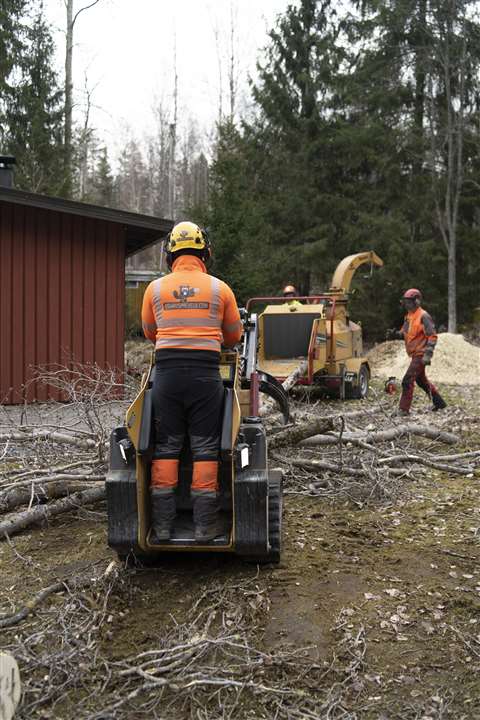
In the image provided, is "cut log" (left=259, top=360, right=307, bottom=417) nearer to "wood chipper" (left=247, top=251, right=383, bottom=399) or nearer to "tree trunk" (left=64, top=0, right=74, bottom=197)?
"wood chipper" (left=247, top=251, right=383, bottom=399)

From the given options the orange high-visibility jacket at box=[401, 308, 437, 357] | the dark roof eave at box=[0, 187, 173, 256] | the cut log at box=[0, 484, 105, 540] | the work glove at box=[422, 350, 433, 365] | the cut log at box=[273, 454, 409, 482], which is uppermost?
the dark roof eave at box=[0, 187, 173, 256]

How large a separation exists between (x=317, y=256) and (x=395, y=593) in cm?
2185

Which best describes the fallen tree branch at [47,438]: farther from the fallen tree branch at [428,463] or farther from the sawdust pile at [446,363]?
the sawdust pile at [446,363]

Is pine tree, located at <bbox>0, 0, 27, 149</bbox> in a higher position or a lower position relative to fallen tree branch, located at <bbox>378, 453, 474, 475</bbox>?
higher

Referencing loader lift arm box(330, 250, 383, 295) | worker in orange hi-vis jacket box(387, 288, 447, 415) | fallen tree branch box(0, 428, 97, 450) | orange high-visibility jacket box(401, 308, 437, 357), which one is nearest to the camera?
fallen tree branch box(0, 428, 97, 450)

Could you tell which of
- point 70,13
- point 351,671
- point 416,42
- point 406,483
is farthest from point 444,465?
point 70,13

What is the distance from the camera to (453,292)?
24312 mm

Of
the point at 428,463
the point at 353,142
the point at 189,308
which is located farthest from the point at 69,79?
the point at 189,308

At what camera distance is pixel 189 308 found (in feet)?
14.2

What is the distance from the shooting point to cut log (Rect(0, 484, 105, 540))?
5363mm

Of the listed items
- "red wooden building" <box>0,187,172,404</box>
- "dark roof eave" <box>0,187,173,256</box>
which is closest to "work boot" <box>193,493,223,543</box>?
"red wooden building" <box>0,187,172,404</box>

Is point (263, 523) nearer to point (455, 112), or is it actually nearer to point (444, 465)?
point (444, 465)

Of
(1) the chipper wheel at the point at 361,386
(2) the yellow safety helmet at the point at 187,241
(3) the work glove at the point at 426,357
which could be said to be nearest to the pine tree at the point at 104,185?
(1) the chipper wheel at the point at 361,386

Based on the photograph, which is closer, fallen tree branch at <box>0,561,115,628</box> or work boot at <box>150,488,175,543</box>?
fallen tree branch at <box>0,561,115,628</box>
